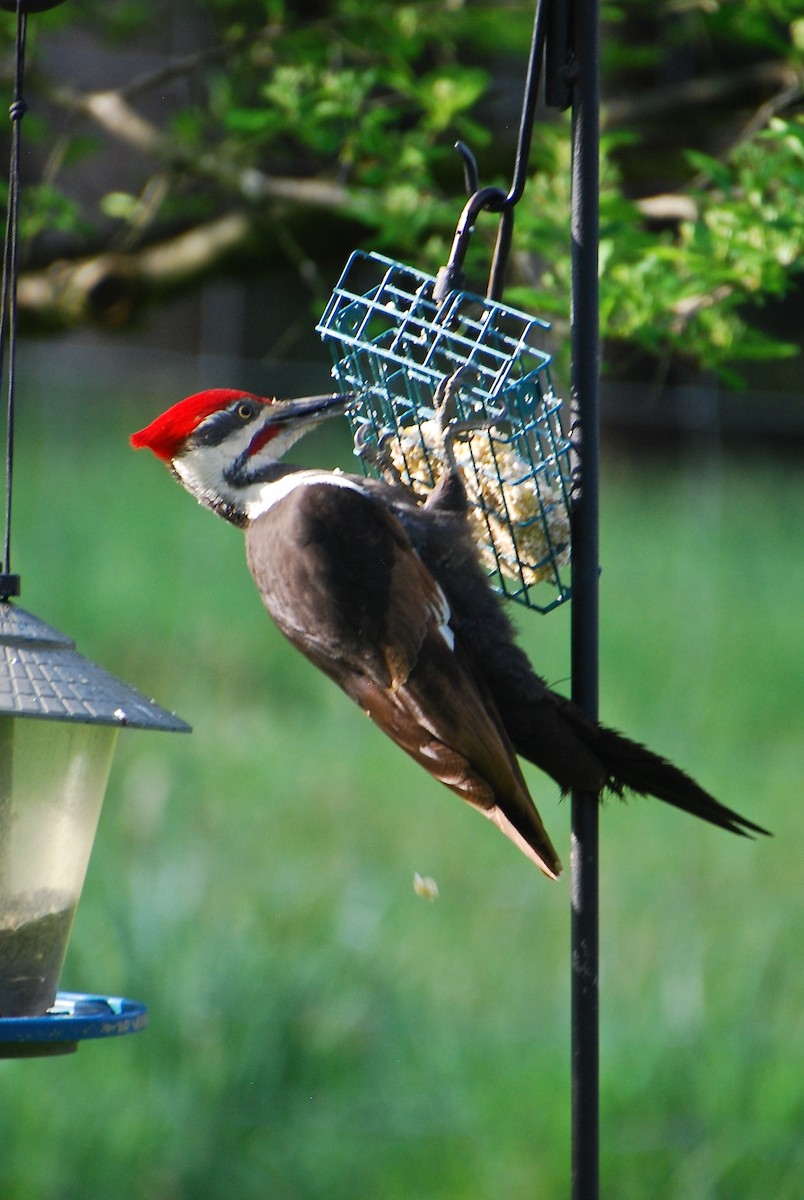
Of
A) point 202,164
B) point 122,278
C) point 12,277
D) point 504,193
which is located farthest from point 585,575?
point 122,278

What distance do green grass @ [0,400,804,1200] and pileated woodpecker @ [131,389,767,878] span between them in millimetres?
1780

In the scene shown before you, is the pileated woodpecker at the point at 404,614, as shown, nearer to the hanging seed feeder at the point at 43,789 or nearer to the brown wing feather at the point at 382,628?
the brown wing feather at the point at 382,628

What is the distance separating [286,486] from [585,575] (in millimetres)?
565

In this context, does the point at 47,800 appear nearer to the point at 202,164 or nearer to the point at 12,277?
the point at 12,277

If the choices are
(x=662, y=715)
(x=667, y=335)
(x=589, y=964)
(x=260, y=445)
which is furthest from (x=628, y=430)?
(x=589, y=964)

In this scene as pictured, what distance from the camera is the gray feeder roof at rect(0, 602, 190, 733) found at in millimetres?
1438

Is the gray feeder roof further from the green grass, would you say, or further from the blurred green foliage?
the green grass

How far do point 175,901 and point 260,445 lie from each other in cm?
194

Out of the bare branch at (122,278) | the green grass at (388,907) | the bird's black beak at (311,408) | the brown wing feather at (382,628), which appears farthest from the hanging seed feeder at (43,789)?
the bare branch at (122,278)

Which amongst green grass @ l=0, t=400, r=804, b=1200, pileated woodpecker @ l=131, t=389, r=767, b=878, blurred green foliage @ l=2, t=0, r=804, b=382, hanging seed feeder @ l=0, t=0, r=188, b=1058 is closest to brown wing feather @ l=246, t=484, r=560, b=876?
pileated woodpecker @ l=131, t=389, r=767, b=878

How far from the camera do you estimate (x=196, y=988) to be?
3379 millimetres

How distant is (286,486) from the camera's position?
6.57 feet

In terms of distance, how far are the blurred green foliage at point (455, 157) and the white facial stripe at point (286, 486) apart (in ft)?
1.80

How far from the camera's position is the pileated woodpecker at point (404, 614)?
66.1 inches
